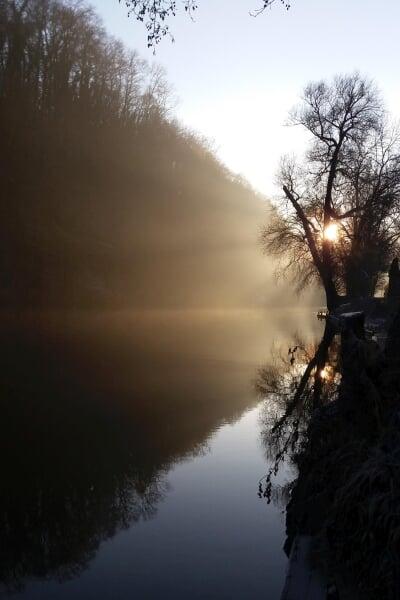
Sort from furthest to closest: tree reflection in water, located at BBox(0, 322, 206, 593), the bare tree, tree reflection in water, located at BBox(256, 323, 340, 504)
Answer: the bare tree
tree reflection in water, located at BBox(256, 323, 340, 504)
tree reflection in water, located at BBox(0, 322, 206, 593)

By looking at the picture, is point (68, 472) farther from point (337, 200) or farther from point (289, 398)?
point (337, 200)

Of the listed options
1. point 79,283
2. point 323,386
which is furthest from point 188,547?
point 79,283

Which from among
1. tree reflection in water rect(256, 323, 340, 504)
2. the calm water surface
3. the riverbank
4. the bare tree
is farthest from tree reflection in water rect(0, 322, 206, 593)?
the bare tree

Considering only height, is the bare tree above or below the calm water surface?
above

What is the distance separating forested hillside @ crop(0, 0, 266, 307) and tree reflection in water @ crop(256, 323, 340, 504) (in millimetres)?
23209

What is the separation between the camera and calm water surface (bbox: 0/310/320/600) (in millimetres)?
4883

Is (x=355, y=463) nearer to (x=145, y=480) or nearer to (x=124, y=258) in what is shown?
(x=145, y=480)

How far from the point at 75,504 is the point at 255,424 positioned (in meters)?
4.49

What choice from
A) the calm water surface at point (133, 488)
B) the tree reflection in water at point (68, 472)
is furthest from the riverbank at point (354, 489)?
the tree reflection in water at point (68, 472)

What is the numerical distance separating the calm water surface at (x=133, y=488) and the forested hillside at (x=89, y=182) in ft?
81.5

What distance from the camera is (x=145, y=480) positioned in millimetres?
7098

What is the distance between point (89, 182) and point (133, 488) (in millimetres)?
44568

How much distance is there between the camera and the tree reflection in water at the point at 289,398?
7770mm

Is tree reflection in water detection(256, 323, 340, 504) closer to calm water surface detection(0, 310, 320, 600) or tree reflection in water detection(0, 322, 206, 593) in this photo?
calm water surface detection(0, 310, 320, 600)
